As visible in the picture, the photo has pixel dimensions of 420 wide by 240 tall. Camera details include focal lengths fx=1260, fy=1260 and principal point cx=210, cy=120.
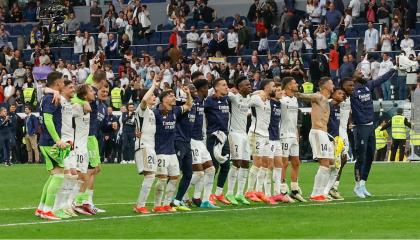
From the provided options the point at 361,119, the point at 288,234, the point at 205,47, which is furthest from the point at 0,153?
the point at 288,234

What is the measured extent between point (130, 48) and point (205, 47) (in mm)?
4680

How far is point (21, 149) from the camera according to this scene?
153 feet

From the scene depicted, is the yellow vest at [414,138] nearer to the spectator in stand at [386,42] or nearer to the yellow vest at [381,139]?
the yellow vest at [381,139]

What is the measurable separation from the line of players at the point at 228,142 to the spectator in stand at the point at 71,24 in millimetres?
30461

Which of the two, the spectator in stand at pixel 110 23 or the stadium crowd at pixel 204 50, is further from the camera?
the spectator in stand at pixel 110 23

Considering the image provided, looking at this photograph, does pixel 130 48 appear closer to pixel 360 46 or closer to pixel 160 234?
pixel 360 46

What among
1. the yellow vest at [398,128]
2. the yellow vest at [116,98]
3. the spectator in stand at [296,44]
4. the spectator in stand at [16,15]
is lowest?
the yellow vest at [398,128]

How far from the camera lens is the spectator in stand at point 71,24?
55562mm

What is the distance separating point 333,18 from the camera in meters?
47.0

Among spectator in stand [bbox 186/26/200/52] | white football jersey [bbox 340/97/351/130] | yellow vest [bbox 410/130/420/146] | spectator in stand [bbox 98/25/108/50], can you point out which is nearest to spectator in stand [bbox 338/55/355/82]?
yellow vest [bbox 410/130/420/146]

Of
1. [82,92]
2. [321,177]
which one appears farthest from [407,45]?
[82,92]

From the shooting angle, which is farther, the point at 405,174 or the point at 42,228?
the point at 405,174

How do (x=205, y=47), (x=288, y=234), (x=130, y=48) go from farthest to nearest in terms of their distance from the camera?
(x=130, y=48), (x=205, y=47), (x=288, y=234)

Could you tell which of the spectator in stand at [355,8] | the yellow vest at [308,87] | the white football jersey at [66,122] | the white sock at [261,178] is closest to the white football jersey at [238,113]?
the white sock at [261,178]
